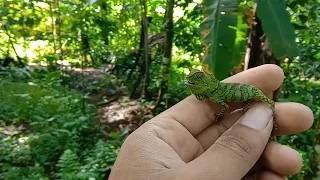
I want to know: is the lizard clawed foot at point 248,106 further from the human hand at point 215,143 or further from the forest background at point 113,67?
the forest background at point 113,67

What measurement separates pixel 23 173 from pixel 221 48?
2.98 metres

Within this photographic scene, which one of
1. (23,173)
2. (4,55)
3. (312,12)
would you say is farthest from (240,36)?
(4,55)

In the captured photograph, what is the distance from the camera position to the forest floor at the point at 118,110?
5.68 m

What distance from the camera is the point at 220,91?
6.45ft

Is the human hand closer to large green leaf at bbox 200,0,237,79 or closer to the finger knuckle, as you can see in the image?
the finger knuckle

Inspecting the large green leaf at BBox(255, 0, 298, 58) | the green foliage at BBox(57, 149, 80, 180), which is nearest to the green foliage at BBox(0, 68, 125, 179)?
the green foliage at BBox(57, 149, 80, 180)

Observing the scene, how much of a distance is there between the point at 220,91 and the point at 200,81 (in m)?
0.14

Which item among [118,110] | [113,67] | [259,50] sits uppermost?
[259,50]

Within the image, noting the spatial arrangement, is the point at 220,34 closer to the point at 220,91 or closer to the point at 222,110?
the point at 220,91

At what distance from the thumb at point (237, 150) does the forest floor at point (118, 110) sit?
3491 millimetres

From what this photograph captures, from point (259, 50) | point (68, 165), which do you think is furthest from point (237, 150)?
point (68, 165)

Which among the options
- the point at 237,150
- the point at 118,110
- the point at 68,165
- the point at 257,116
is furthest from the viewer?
the point at 118,110

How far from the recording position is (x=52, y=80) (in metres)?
6.15

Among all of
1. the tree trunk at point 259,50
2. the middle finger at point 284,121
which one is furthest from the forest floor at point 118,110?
the middle finger at point 284,121
